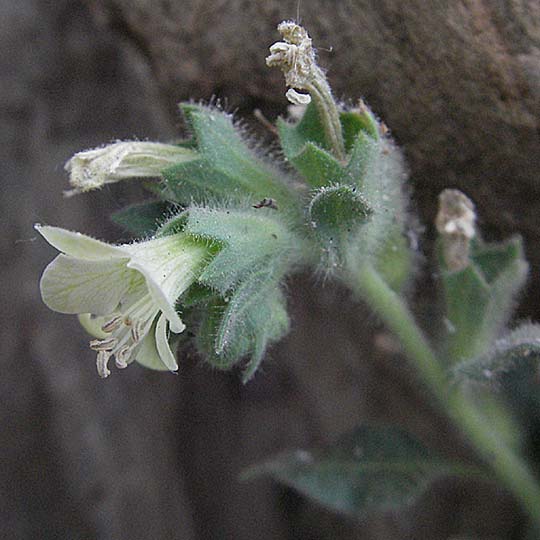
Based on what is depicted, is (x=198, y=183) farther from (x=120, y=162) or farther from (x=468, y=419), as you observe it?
(x=468, y=419)

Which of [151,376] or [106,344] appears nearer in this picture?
[106,344]

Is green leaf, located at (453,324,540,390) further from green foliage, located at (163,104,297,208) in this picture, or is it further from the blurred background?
green foliage, located at (163,104,297,208)

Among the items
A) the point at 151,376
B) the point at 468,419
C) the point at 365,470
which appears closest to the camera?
the point at 468,419

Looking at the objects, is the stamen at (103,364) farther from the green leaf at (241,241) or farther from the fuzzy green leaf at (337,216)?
the fuzzy green leaf at (337,216)

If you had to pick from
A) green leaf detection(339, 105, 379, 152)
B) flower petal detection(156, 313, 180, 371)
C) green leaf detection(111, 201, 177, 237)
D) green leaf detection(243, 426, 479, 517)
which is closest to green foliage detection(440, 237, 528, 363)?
green leaf detection(243, 426, 479, 517)

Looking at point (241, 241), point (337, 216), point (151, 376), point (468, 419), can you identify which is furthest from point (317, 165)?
point (151, 376)

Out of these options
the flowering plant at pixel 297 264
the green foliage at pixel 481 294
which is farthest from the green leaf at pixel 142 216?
the green foliage at pixel 481 294
